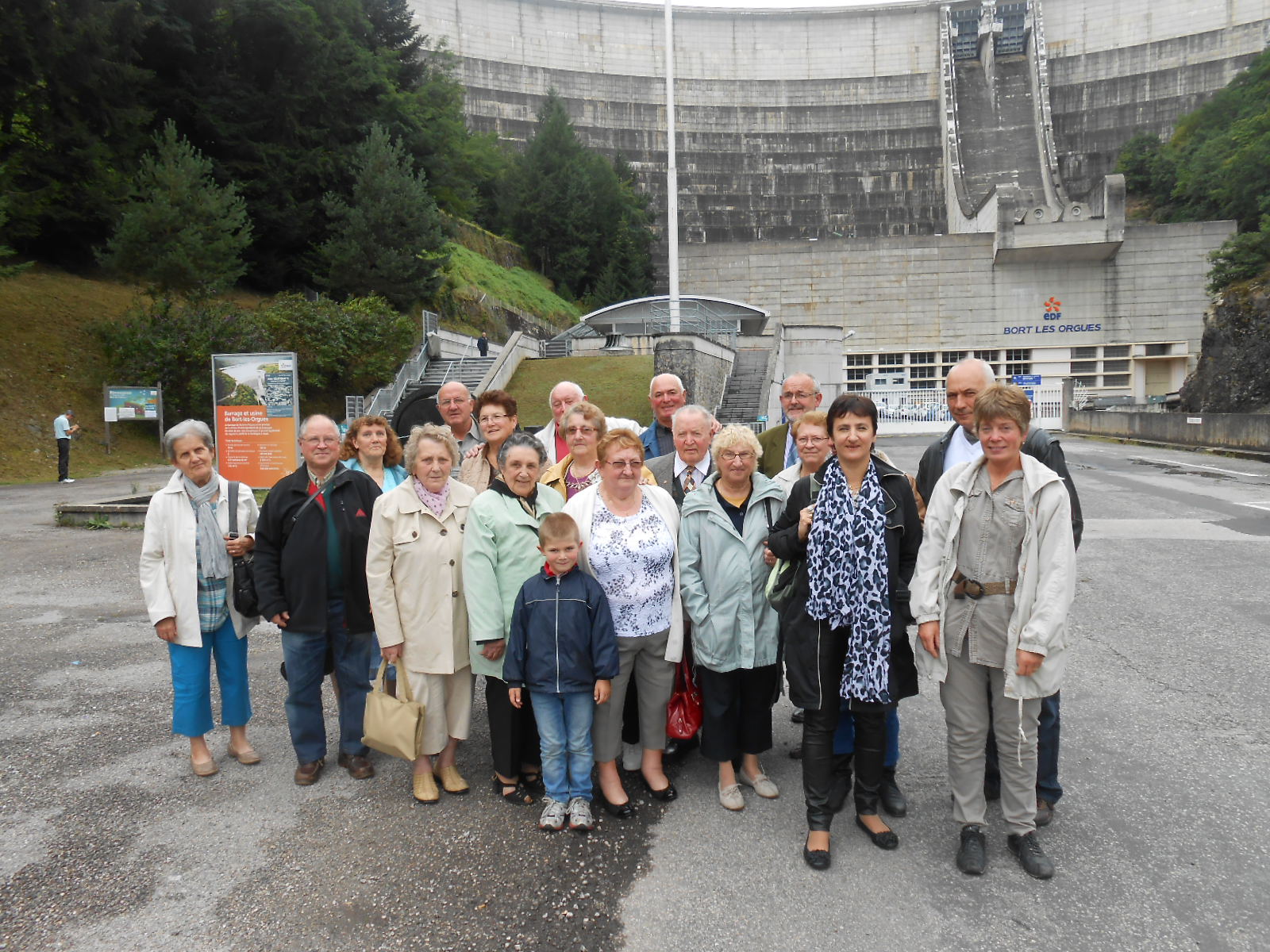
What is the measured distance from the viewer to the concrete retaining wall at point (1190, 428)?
19109 mm

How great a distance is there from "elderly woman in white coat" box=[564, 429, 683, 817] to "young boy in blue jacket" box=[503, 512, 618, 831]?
0.11 meters

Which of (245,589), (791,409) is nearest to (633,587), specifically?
(791,409)

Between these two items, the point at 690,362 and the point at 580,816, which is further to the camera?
Result: the point at 690,362

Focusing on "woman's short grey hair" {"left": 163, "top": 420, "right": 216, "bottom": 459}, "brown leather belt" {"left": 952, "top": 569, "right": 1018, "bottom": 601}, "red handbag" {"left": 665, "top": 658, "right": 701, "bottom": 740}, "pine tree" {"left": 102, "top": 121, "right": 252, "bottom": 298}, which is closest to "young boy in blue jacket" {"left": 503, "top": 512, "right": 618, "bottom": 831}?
"red handbag" {"left": 665, "top": 658, "right": 701, "bottom": 740}

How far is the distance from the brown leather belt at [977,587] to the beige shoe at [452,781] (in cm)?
241

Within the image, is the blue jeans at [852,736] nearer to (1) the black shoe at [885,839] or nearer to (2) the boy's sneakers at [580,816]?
(1) the black shoe at [885,839]

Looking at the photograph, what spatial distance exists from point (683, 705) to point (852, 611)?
1187mm

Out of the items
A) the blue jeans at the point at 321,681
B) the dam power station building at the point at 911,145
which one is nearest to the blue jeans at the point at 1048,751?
the blue jeans at the point at 321,681

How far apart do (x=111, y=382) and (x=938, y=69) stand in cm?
5301

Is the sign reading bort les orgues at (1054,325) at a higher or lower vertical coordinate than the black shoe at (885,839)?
higher

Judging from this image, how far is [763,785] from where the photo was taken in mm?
3871

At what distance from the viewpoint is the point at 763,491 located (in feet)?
12.5

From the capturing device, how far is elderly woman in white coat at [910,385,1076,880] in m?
3.12

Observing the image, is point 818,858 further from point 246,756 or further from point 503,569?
point 246,756
